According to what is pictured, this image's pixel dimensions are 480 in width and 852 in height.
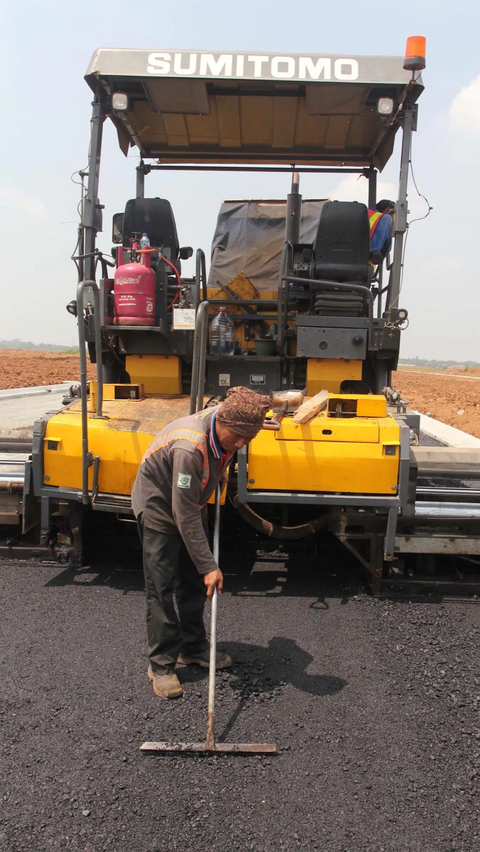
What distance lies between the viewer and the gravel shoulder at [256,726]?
218cm

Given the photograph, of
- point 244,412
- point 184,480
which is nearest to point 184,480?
point 184,480

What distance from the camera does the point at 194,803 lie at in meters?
2.29

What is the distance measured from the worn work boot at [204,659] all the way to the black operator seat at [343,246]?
110 inches

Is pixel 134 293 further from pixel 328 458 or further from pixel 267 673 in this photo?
pixel 267 673

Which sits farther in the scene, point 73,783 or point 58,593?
point 58,593

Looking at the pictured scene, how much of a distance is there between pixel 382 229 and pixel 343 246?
0.67 metres

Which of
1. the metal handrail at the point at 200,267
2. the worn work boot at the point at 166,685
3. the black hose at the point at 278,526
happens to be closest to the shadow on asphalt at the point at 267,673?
the worn work boot at the point at 166,685

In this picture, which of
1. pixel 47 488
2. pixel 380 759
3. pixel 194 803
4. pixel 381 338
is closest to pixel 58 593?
pixel 47 488

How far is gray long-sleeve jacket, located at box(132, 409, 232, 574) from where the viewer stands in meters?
2.83

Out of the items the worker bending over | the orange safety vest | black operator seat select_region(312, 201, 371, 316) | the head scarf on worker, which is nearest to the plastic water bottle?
black operator seat select_region(312, 201, 371, 316)

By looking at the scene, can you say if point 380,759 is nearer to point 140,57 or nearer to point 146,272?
point 146,272

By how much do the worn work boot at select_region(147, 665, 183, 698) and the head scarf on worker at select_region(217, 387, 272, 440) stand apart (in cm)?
122

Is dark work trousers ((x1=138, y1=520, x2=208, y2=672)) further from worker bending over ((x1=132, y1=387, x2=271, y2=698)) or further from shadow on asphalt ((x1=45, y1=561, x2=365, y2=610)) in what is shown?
shadow on asphalt ((x1=45, y1=561, x2=365, y2=610))

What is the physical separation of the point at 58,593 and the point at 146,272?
93.6 inches
